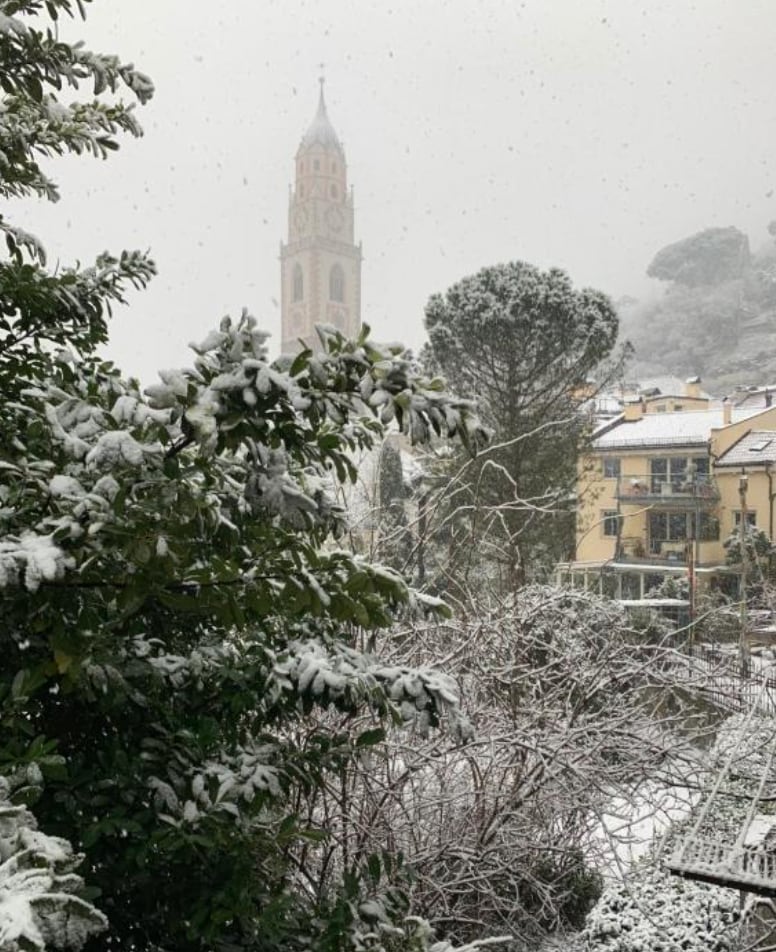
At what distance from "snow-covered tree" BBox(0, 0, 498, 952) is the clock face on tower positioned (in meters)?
72.0

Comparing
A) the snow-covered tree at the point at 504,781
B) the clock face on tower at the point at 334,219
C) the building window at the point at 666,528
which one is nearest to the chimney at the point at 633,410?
the building window at the point at 666,528

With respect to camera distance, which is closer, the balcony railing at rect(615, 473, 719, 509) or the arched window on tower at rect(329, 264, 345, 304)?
the balcony railing at rect(615, 473, 719, 509)

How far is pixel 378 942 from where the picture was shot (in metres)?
1.73

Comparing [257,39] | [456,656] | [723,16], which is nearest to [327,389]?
[456,656]

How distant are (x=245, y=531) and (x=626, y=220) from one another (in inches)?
3294

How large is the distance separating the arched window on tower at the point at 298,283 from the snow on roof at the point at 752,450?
174 ft

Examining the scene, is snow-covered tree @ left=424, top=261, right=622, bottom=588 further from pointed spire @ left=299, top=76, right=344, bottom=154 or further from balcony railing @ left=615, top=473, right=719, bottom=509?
pointed spire @ left=299, top=76, right=344, bottom=154

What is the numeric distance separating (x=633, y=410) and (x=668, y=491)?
2.57m

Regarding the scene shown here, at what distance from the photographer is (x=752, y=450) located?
1736 centimetres

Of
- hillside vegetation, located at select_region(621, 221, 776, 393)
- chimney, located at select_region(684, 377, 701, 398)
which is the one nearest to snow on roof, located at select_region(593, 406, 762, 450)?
chimney, located at select_region(684, 377, 701, 398)

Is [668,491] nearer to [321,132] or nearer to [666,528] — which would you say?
→ [666,528]

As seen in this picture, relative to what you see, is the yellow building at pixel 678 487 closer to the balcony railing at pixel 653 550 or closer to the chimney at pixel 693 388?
the balcony railing at pixel 653 550

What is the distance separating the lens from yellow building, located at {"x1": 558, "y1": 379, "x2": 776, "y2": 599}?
56.5 ft

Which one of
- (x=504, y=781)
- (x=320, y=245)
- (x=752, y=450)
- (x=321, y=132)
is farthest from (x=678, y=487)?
(x=321, y=132)
